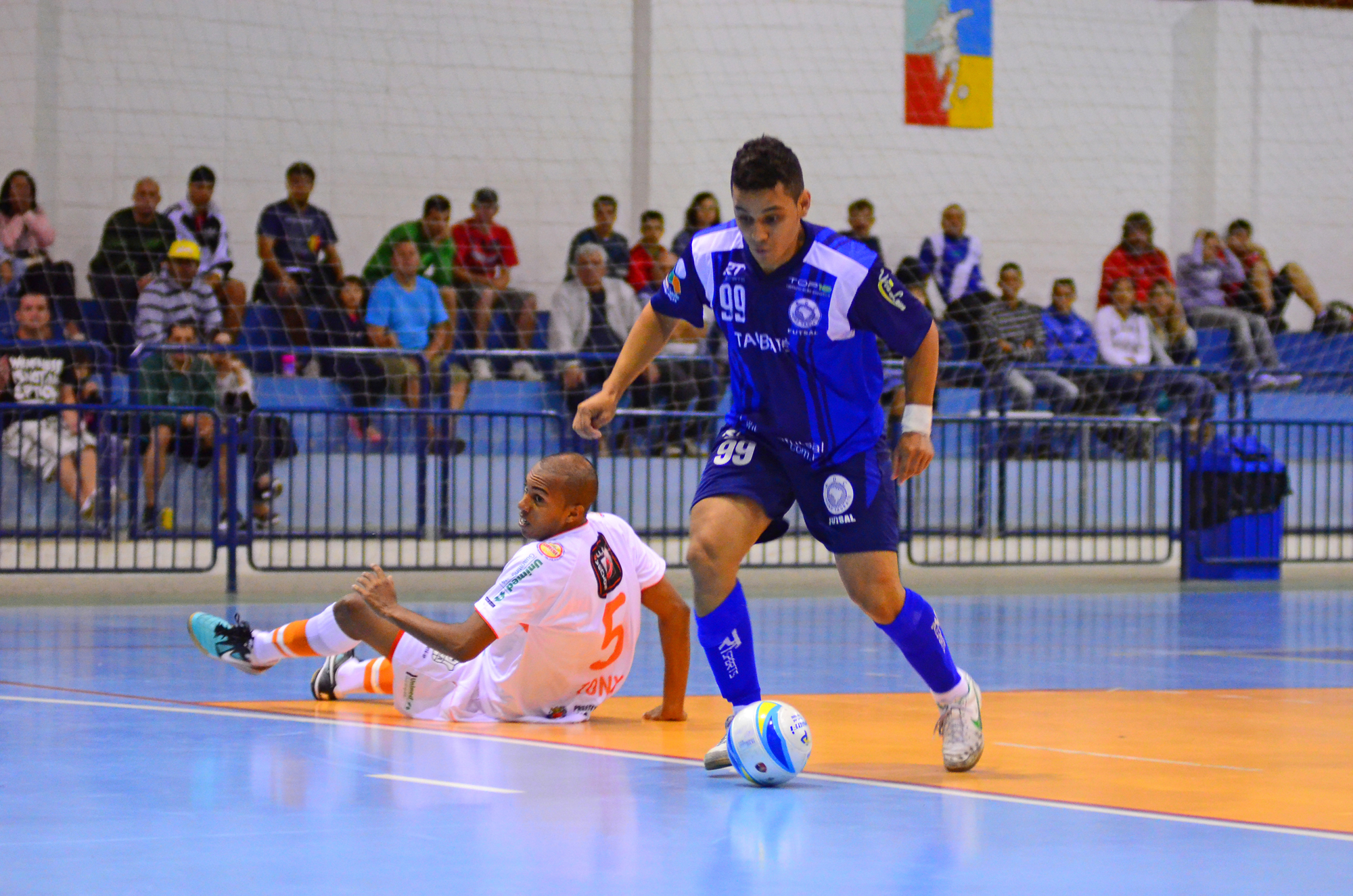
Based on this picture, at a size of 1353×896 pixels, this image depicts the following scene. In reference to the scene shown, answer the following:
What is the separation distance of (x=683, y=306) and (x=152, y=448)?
7.97 m

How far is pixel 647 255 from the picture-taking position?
16281 mm

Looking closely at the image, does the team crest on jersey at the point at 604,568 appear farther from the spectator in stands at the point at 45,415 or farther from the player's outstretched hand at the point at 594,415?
the spectator in stands at the point at 45,415

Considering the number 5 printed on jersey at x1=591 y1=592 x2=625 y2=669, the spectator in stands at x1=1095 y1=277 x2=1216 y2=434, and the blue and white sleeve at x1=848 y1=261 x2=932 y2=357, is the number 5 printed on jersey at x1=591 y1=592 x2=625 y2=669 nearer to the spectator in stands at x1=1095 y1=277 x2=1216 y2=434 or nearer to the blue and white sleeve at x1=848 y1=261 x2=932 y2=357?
the blue and white sleeve at x1=848 y1=261 x2=932 y2=357

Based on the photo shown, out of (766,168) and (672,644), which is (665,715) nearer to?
(672,644)

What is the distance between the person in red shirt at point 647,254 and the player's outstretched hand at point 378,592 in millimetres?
10761

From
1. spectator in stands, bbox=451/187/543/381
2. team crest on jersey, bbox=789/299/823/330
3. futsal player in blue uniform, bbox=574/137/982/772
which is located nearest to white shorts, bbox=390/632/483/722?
futsal player in blue uniform, bbox=574/137/982/772

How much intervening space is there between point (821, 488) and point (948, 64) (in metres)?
15.9

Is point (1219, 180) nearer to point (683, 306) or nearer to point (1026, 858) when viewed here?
point (683, 306)

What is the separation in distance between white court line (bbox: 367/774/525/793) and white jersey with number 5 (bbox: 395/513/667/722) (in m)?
0.84

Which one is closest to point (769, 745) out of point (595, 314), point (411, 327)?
point (411, 327)

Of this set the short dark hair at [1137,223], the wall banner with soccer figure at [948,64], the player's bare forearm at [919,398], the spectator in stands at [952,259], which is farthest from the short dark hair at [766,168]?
the short dark hair at [1137,223]

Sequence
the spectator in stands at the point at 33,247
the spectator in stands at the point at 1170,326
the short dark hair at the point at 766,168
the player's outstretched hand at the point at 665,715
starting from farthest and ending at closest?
the spectator in stands at the point at 1170,326 < the spectator in stands at the point at 33,247 < the player's outstretched hand at the point at 665,715 < the short dark hair at the point at 766,168

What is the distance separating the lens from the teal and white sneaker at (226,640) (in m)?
6.77

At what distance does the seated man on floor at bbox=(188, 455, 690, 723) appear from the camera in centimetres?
585
